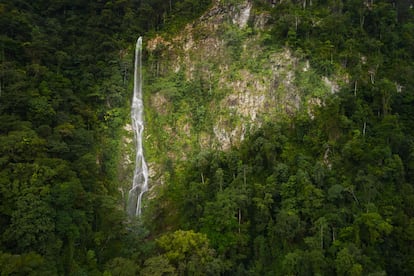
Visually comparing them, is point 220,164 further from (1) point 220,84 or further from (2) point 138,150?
(1) point 220,84

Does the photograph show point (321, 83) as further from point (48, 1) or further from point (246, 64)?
point (48, 1)

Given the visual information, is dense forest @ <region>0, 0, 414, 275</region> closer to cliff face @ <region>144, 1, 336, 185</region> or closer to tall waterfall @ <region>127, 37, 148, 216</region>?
cliff face @ <region>144, 1, 336, 185</region>

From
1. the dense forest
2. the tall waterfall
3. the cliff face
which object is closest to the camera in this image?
the dense forest

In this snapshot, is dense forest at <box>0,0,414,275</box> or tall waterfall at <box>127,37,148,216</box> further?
tall waterfall at <box>127,37,148,216</box>

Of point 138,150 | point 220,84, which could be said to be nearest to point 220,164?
point 138,150

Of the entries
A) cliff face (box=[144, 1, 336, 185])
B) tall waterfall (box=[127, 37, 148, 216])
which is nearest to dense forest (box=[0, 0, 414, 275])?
cliff face (box=[144, 1, 336, 185])

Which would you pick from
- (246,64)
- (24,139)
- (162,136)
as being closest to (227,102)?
(246,64)
